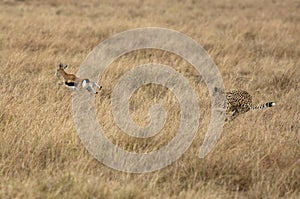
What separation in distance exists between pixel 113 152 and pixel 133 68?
331 centimetres

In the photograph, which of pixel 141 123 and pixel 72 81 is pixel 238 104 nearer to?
pixel 141 123

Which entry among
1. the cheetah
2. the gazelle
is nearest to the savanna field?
the cheetah

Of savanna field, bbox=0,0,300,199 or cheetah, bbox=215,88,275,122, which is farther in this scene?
cheetah, bbox=215,88,275,122

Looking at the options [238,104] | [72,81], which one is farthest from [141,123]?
[238,104]

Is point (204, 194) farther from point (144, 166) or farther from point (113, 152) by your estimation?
point (113, 152)

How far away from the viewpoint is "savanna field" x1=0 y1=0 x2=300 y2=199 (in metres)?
3.31

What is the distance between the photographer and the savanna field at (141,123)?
10.9 ft

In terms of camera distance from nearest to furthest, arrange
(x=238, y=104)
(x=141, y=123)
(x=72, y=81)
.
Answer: (x=141, y=123), (x=238, y=104), (x=72, y=81)

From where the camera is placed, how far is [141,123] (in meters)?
4.54

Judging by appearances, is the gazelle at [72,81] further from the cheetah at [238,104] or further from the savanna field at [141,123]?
the cheetah at [238,104]

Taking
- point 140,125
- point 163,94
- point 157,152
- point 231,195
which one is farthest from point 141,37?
point 231,195

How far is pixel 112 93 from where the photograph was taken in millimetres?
5652

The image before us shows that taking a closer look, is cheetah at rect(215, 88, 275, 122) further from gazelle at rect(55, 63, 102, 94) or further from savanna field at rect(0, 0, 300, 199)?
gazelle at rect(55, 63, 102, 94)

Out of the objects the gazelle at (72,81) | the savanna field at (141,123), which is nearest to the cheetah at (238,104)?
the savanna field at (141,123)
